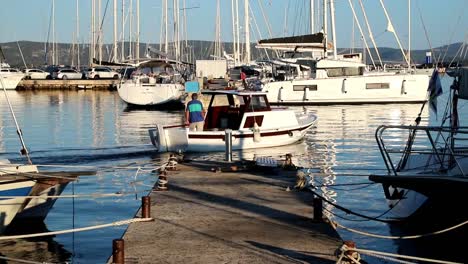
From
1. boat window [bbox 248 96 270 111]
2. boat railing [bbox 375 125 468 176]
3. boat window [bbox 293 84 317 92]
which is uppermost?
boat window [bbox 293 84 317 92]

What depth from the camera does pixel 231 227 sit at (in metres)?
11.8

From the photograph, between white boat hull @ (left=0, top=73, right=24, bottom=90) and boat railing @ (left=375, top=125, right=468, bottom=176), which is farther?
white boat hull @ (left=0, top=73, right=24, bottom=90)

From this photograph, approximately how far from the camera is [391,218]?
15703 millimetres

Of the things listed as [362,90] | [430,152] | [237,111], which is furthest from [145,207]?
[362,90]

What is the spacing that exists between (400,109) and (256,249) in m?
43.0

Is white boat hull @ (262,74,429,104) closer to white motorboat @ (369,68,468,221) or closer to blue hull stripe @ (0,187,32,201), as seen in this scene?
white motorboat @ (369,68,468,221)

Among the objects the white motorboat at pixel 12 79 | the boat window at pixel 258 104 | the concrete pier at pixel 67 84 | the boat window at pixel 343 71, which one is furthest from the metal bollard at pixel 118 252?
the white motorboat at pixel 12 79

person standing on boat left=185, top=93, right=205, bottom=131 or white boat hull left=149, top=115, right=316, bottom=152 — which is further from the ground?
person standing on boat left=185, top=93, right=205, bottom=131

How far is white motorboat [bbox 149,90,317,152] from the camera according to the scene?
26219 millimetres

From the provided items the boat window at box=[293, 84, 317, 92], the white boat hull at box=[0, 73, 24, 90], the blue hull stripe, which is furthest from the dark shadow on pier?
the white boat hull at box=[0, 73, 24, 90]

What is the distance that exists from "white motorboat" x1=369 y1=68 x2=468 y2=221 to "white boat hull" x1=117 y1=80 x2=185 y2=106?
4022cm

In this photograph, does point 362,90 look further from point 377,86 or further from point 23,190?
point 23,190

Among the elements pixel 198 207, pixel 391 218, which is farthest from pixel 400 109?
pixel 198 207

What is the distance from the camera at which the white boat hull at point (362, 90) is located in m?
56.0
